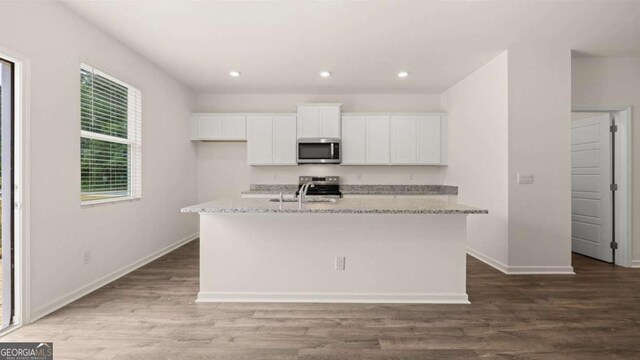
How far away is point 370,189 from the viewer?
5777mm

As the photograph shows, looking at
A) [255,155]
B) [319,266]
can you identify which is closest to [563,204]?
[319,266]

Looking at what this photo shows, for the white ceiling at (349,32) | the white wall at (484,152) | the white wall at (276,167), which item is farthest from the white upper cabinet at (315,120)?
the white wall at (484,152)

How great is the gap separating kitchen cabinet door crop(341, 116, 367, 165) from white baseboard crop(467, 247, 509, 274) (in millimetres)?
2260

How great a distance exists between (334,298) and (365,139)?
3.21 m

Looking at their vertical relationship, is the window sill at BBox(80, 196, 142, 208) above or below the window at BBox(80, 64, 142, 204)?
below

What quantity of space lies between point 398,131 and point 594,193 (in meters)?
2.83

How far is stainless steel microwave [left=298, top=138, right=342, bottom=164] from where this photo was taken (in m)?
5.38

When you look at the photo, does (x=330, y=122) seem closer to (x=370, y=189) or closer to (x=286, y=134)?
(x=286, y=134)

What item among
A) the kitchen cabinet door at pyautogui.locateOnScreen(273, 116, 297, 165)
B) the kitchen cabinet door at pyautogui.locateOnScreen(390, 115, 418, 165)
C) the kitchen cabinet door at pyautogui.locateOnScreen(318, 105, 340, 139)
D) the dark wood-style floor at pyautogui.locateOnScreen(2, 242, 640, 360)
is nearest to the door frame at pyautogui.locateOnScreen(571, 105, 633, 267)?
the dark wood-style floor at pyautogui.locateOnScreen(2, 242, 640, 360)

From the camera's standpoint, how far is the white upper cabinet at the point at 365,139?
18.0 feet

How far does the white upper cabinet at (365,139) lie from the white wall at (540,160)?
2.11 meters

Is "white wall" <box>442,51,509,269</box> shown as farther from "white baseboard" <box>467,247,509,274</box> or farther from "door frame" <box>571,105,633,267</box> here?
"door frame" <box>571,105,633,267</box>

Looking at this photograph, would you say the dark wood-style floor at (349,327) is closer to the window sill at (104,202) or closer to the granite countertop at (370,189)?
the window sill at (104,202)

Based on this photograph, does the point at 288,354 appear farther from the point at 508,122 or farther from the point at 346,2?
the point at 508,122
